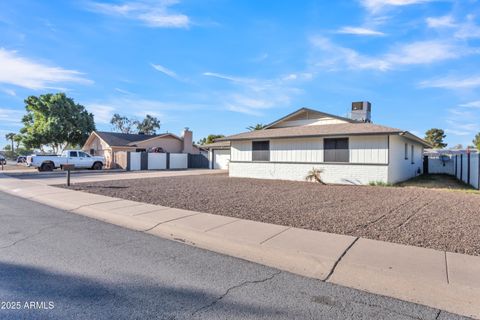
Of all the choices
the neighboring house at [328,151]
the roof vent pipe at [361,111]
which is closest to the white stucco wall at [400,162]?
the neighboring house at [328,151]

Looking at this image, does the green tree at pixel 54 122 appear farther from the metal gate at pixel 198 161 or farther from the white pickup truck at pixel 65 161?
the metal gate at pixel 198 161

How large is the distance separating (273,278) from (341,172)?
13.0m

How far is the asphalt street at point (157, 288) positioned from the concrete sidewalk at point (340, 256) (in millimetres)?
282

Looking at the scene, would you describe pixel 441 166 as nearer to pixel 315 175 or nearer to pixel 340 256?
pixel 315 175

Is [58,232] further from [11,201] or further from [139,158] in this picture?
[139,158]

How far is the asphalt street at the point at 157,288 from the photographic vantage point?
10.3 ft

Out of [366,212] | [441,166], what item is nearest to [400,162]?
[366,212]

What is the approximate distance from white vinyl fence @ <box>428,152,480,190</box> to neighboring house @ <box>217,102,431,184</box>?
2.74 m

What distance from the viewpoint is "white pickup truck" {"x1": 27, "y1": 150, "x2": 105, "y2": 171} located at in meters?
26.9

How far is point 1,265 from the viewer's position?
4375mm

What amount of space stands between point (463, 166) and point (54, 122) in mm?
42947

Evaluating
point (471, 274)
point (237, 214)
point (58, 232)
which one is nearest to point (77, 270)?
point (58, 232)

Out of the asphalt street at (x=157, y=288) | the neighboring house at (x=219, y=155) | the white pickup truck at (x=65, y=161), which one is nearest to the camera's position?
the asphalt street at (x=157, y=288)

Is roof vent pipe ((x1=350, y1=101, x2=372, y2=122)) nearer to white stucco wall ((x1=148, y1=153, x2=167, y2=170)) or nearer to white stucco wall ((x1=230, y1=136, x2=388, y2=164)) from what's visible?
white stucco wall ((x1=230, y1=136, x2=388, y2=164))
